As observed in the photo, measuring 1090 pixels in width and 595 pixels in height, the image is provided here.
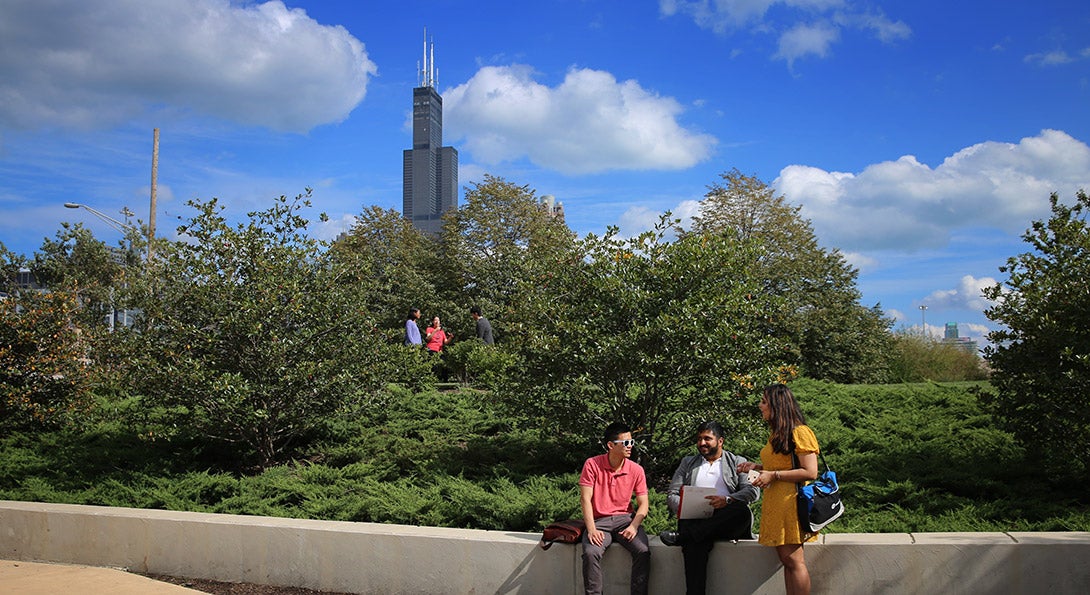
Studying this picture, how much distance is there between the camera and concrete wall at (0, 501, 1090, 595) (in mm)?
5195

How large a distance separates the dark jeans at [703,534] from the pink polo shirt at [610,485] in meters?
0.43

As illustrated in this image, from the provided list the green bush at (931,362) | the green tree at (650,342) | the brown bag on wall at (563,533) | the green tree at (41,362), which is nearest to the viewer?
the brown bag on wall at (563,533)

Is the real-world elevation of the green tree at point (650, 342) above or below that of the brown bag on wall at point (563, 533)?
above

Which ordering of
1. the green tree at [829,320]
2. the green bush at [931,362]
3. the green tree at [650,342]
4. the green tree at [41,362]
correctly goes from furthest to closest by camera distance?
the green bush at [931,362], the green tree at [829,320], the green tree at [41,362], the green tree at [650,342]

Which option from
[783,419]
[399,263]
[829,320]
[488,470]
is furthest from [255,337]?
[399,263]

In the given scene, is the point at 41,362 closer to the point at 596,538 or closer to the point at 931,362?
the point at 596,538

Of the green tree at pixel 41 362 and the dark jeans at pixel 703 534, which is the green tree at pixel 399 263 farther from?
the dark jeans at pixel 703 534

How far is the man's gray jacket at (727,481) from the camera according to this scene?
5391mm

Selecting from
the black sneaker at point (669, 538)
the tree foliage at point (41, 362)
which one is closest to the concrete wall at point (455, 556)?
the black sneaker at point (669, 538)

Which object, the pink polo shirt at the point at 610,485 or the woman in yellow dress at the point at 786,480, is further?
the pink polo shirt at the point at 610,485

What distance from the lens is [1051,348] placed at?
23.2 feet

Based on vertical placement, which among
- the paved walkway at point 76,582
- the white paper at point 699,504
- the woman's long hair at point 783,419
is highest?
the woman's long hair at point 783,419

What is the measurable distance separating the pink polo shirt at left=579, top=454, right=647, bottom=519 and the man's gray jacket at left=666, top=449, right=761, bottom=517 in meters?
0.27

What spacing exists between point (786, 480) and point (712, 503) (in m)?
0.61
